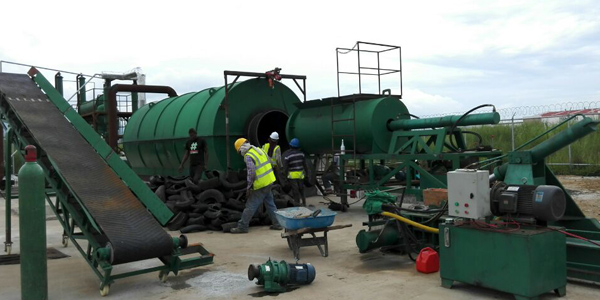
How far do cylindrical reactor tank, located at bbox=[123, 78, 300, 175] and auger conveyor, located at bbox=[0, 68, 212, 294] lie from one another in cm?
463

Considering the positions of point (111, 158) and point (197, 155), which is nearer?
point (111, 158)

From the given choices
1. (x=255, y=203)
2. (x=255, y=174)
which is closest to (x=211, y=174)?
(x=255, y=203)

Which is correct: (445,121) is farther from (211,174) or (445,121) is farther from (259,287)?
(259,287)

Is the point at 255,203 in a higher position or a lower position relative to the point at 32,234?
lower

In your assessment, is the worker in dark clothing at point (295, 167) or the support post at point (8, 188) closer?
the support post at point (8, 188)

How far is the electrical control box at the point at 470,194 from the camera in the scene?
509 centimetres

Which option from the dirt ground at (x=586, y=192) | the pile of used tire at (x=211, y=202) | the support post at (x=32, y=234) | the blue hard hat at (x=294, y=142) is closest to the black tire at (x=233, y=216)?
the pile of used tire at (x=211, y=202)

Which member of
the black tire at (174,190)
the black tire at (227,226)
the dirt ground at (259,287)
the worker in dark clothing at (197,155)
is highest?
the worker in dark clothing at (197,155)

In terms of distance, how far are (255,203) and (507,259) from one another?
193 inches

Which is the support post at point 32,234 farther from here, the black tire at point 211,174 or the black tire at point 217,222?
the black tire at point 211,174

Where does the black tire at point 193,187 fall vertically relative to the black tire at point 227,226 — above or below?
above

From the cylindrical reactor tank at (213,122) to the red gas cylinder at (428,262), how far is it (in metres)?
6.51

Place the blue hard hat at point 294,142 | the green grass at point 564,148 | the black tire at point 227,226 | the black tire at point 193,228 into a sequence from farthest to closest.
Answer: the green grass at point 564,148, the blue hard hat at point 294,142, the black tire at point 193,228, the black tire at point 227,226

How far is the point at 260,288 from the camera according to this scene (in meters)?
5.54
